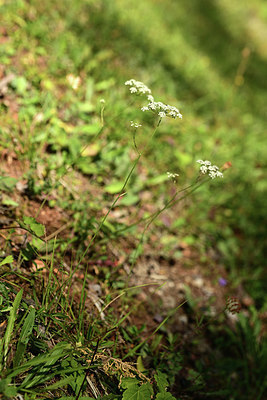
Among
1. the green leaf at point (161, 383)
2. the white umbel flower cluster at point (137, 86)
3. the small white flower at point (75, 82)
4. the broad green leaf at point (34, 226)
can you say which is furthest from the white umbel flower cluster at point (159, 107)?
the green leaf at point (161, 383)

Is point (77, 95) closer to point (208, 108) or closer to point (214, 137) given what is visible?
point (214, 137)

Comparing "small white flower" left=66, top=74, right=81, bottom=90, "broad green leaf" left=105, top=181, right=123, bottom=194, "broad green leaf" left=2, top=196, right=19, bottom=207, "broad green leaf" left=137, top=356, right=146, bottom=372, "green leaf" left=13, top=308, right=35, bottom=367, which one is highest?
"small white flower" left=66, top=74, right=81, bottom=90

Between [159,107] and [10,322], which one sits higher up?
[159,107]

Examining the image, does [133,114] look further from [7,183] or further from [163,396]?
[163,396]

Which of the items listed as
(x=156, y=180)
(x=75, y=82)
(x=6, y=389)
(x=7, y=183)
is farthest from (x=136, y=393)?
(x=75, y=82)

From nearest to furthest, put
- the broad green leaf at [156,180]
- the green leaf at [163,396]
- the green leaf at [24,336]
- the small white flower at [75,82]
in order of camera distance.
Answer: the green leaf at [24,336] → the green leaf at [163,396] → the small white flower at [75,82] → the broad green leaf at [156,180]

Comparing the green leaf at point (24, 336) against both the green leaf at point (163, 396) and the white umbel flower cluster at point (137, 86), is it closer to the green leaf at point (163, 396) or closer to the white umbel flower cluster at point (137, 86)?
the green leaf at point (163, 396)

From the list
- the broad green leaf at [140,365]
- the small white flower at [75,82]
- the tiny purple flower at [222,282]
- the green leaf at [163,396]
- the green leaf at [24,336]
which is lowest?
the tiny purple flower at [222,282]

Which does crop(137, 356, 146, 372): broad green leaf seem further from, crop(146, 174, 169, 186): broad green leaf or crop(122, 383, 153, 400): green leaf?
crop(146, 174, 169, 186): broad green leaf

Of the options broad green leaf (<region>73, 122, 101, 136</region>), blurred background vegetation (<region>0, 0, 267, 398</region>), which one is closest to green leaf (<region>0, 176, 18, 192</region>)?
blurred background vegetation (<region>0, 0, 267, 398</region>)

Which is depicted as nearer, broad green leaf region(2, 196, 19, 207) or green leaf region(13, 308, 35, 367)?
green leaf region(13, 308, 35, 367)

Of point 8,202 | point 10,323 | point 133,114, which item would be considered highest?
point 133,114
